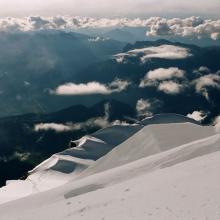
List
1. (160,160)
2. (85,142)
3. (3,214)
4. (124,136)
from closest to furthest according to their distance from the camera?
(3,214) → (160,160) → (85,142) → (124,136)

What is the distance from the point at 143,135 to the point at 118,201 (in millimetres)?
70898

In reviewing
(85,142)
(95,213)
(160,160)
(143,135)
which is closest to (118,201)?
(95,213)

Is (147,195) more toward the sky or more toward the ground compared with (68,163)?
more toward the sky

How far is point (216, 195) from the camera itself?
110 feet

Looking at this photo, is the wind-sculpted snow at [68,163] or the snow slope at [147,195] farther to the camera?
the wind-sculpted snow at [68,163]

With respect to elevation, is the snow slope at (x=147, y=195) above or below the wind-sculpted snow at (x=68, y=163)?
above

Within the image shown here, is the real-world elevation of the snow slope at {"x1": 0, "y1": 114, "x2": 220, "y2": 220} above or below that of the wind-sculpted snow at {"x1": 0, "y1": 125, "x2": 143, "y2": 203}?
above

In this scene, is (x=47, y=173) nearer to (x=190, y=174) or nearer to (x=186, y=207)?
(x=190, y=174)

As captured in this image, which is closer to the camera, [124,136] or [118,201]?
[118,201]

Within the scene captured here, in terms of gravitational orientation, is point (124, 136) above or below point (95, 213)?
below

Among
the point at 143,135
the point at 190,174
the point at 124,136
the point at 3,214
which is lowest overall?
the point at 124,136

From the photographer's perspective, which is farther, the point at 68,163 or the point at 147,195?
the point at 68,163

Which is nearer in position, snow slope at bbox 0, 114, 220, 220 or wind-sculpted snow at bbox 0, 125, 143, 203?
snow slope at bbox 0, 114, 220, 220

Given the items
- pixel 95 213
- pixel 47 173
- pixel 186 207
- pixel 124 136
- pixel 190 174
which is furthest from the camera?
pixel 124 136
